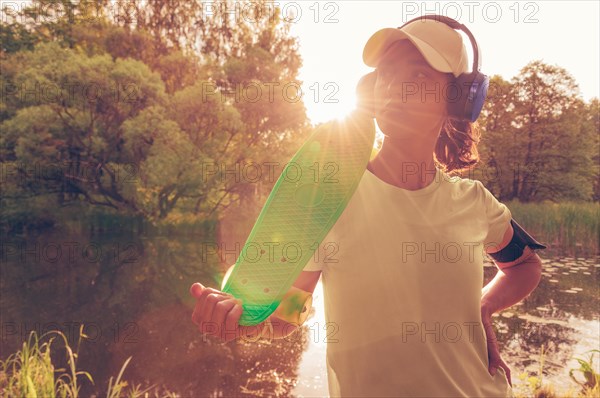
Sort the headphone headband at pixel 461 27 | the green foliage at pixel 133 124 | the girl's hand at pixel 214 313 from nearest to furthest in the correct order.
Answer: the girl's hand at pixel 214 313
the headphone headband at pixel 461 27
the green foliage at pixel 133 124

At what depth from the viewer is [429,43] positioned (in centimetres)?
95

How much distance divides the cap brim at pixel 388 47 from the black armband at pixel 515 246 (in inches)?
20.3

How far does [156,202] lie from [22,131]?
13.5ft

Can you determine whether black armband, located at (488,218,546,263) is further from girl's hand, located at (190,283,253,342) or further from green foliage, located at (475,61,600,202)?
green foliage, located at (475,61,600,202)

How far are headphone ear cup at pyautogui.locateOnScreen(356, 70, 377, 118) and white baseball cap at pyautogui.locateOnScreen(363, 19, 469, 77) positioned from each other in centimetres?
5

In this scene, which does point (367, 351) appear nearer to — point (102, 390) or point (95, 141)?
point (102, 390)

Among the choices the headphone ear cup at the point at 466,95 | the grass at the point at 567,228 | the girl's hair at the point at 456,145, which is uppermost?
the headphone ear cup at the point at 466,95

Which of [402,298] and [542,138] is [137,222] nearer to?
[402,298]

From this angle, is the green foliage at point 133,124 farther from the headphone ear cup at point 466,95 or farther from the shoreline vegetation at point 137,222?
the headphone ear cup at point 466,95

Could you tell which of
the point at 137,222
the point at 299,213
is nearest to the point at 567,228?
the point at 299,213

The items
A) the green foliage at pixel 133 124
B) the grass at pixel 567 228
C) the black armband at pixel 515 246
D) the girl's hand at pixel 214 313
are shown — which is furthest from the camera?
the green foliage at pixel 133 124

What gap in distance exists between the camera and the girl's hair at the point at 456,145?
124 cm

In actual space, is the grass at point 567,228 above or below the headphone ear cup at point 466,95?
below

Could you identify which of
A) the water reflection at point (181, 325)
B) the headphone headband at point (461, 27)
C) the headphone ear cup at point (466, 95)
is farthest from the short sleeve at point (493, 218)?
the water reflection at point (181, 325)
